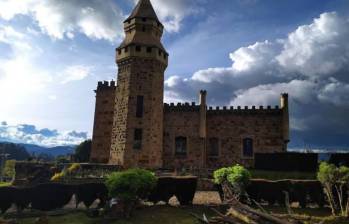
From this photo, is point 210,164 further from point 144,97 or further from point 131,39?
point 131,39

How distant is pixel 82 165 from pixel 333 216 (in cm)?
2060

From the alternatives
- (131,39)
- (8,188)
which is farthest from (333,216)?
(131,39)

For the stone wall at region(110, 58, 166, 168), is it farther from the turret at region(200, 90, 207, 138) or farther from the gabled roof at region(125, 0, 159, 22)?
the gabled roof at region(125, 0, 159, 22)

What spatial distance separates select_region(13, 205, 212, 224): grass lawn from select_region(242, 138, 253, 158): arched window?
1673 cm

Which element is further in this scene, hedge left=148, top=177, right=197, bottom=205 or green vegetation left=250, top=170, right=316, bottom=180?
green vegetation left=250, top=170, right=316, bottom=180

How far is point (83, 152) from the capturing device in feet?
159

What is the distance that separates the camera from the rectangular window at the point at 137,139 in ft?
105

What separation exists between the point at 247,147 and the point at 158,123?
9.68m

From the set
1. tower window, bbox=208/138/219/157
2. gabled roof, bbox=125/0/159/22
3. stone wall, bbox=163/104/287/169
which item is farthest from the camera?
tower window, bbox=208/138/219/157

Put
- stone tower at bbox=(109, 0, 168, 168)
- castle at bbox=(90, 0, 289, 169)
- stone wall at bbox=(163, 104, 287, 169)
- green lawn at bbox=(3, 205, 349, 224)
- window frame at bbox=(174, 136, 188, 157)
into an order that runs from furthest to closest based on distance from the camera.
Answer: window frame at bbox=(174, 136, 188, 157) → stone wall at bbox=(163, 104, 287, 169) → castle at bbox=(90, 0, 289, 169) → stone tower at bbox=(109, 0, 168, 168) → green lawn at bbox=(3, 205, 349, 224)

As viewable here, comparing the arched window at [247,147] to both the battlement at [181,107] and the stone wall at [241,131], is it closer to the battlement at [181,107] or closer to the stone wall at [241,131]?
the stone wall at [241,131]

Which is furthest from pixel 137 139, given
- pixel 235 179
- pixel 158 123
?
pixel 235 179

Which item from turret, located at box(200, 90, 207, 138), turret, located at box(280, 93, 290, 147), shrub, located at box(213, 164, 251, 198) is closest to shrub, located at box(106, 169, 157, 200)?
shrub, located at box(213, 164, 251, 198)

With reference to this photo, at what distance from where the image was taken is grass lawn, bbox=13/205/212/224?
17156 millimetres
